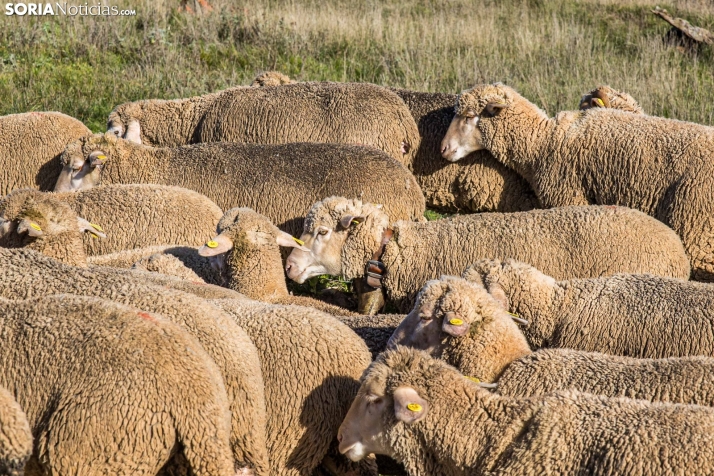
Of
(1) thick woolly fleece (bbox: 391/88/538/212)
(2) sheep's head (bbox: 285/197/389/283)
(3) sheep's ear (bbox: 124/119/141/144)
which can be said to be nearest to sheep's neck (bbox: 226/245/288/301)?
(2) sheep's head (bbox: 285/197/389/283)

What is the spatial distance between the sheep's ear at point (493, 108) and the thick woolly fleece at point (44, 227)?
380cm

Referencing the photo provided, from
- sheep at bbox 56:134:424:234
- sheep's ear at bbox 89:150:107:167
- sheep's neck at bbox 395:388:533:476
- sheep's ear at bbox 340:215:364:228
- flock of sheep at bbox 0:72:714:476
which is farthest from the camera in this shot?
sheep's ear at bbox 89:150:107:167

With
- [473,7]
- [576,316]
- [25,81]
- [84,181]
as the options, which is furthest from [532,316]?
[473,7]

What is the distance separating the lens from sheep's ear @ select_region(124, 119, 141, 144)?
383 inches

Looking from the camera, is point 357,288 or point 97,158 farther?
point 97,158

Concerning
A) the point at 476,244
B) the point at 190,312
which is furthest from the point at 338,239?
the point at 190,312

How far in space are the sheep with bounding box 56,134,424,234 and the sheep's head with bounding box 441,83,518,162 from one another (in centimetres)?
82

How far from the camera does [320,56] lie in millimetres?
13508

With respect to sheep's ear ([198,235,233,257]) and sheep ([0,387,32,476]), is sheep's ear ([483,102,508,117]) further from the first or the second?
sheep ([0,387,32,476])

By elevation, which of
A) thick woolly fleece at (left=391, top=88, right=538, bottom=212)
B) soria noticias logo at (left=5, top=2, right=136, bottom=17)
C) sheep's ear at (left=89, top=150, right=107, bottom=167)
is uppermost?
soria noticias logo at (left=5, top=2, right=136, bottom=17)

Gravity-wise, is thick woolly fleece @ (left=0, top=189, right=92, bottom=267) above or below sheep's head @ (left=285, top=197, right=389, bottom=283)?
above

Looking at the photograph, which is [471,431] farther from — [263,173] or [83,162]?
[83,162]

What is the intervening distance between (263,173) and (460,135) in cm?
181

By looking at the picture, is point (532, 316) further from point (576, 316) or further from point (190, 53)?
point (190, 53)
